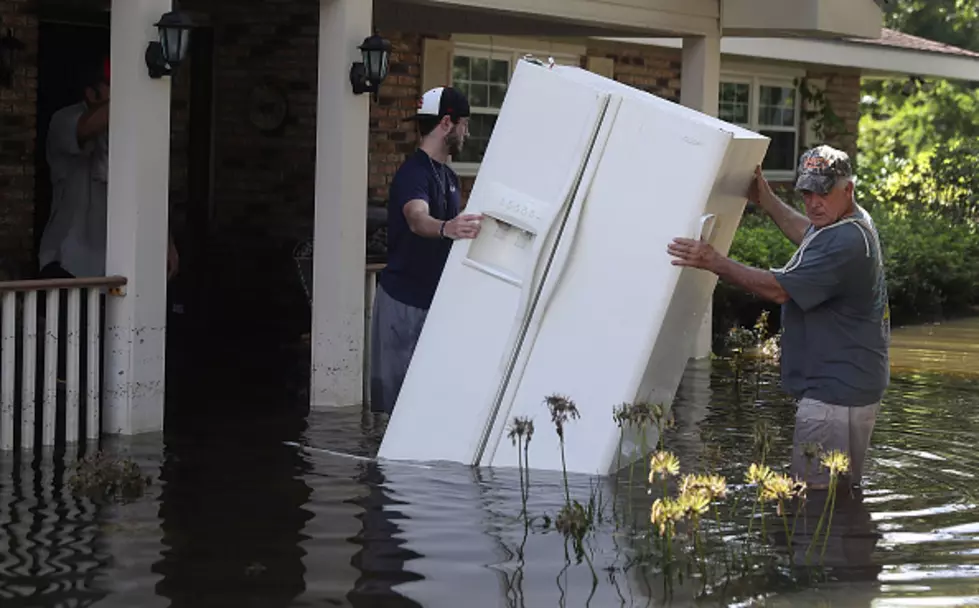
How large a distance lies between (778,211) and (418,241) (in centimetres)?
184

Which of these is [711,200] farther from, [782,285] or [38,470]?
[38,470]

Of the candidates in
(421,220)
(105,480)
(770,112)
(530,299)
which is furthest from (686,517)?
(770,112)

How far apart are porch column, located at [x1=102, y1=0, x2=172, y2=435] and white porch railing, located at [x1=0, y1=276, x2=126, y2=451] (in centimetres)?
11

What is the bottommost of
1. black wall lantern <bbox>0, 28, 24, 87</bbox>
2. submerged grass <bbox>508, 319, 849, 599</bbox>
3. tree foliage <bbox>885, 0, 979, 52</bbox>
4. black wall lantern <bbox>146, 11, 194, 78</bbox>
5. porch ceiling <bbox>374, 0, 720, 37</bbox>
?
submerged grass <bbox>508, 319, 849, 599</bbox>

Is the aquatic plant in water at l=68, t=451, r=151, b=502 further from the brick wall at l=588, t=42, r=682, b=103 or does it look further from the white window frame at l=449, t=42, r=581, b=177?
the brick wall at l=588, t=42, r=682, b=103

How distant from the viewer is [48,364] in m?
8.73

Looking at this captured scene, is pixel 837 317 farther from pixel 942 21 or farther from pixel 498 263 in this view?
pixel 942 21

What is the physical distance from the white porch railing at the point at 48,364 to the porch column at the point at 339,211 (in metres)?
1.61

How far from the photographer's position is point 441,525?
278 inches

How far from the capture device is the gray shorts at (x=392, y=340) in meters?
8.71

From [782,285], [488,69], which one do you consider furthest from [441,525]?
[488,69]

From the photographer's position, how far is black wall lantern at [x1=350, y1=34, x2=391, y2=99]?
396 inches

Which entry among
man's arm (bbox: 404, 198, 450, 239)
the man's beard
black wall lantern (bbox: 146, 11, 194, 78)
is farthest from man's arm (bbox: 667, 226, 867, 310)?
black wall lantern (bbox: 146, 11, 194, 78)

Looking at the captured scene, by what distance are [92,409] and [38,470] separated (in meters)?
0.82
